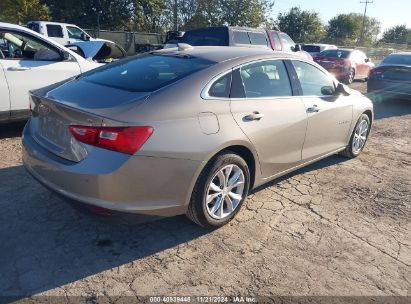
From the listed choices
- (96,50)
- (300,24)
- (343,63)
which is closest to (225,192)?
(96,50)

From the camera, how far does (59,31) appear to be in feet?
62.0

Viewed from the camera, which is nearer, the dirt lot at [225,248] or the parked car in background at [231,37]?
the dirt lot at [225,248]

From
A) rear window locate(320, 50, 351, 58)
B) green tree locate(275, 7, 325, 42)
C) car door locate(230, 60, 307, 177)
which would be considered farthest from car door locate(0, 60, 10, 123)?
green tree locate(275, 7, 325, 42)

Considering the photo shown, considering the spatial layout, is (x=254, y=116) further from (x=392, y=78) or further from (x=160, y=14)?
(x=160, y=14)

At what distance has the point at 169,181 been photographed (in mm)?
2936

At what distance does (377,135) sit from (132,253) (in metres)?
5.90

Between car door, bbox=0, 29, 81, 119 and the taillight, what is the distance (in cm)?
Answer: 324

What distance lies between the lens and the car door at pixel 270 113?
3518 mm

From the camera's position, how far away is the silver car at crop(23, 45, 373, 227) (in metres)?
2.75

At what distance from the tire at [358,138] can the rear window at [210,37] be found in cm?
490

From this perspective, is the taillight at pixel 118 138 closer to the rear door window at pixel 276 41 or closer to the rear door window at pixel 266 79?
the rear door window at pixel 266 79

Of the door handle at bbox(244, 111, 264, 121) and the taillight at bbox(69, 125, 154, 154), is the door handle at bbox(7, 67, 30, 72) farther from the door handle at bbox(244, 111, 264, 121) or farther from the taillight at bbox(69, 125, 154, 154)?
the door handle at bbox(244, 111, 264, 121)

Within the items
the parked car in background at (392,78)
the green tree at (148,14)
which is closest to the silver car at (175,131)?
the parked car in background at (392,78)

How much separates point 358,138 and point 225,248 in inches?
133
